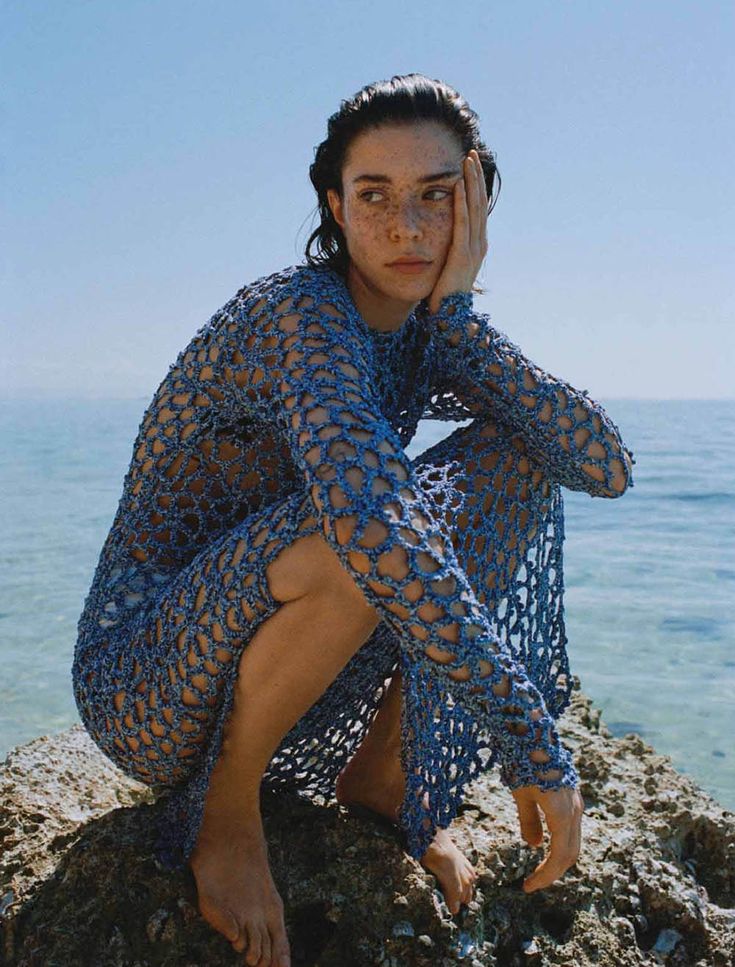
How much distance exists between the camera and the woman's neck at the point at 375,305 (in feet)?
7.38

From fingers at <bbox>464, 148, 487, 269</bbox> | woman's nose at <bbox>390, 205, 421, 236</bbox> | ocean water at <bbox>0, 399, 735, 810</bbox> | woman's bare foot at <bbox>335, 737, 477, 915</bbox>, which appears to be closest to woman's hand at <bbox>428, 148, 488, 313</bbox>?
fingers at <bbox>464, 148, 487, 269</bbox>

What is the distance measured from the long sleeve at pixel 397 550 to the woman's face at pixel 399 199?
394 millimetres

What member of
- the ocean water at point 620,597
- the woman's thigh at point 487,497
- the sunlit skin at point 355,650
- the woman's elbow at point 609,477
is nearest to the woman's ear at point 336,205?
the sunlit skin at point 355,650

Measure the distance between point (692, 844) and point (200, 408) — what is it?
1570 millimetres

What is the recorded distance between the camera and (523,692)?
1681 millimetres

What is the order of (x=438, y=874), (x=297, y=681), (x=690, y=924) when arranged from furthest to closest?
(x=690, y=924) → (x=438, y=874) → (x=297, y=681)

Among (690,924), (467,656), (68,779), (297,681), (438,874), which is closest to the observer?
(467,656)

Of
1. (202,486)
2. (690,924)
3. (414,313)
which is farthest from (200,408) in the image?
(690,924)

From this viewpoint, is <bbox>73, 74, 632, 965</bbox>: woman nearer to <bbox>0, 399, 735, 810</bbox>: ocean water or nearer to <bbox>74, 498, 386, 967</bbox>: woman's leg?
<bbox>74, 498, 386, 967</bbox>: woman's leg

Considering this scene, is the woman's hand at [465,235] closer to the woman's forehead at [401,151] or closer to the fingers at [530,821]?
the woman's forehead at [401,151]

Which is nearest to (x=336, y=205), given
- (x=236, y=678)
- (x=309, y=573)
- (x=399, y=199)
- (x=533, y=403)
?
(x=399, y=199)

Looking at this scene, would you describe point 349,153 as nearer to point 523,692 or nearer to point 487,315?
point 487,315

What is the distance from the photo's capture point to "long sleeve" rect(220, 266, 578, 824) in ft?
5.32

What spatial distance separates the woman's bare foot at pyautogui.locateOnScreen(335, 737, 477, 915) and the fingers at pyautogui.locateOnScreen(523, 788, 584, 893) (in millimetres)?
313
